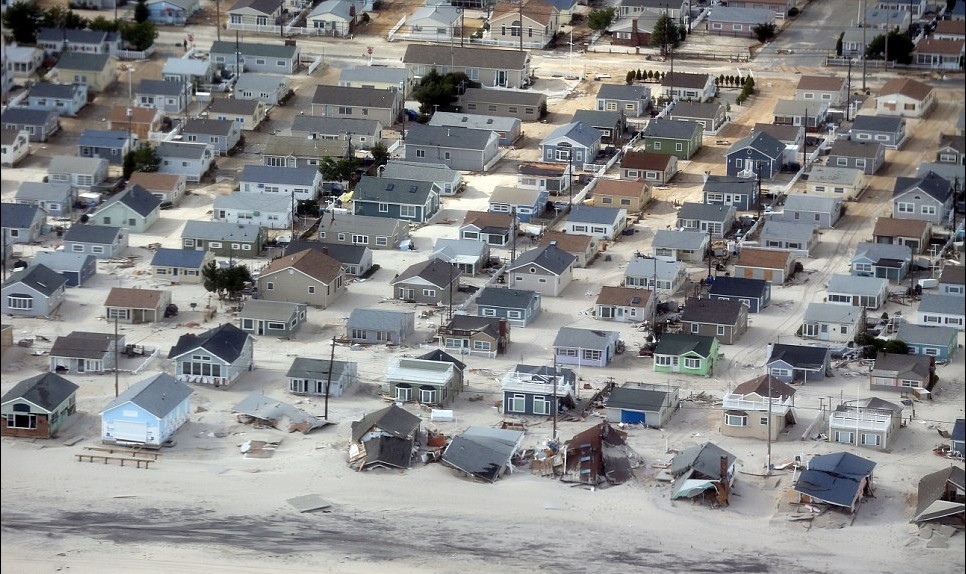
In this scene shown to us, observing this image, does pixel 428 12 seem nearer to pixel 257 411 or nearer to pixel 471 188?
pixel 471 188

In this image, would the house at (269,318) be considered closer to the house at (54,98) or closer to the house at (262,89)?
the house at (262,89)

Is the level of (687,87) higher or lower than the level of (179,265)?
higher

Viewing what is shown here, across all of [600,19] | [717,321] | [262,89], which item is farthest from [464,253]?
[600,19]

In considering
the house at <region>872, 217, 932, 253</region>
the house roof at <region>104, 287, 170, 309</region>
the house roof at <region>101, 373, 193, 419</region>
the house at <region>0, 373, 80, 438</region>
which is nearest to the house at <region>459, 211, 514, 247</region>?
the house roof at <region>104, 287, 170, 309</region>

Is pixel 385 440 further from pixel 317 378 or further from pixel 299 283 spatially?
pixel 299 283

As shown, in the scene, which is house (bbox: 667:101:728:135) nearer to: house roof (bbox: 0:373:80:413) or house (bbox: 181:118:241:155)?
house (bbox: 181:118:241:155)

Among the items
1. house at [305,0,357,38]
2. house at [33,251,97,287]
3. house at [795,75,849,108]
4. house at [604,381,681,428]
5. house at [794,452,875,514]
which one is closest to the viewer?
house at [794,452,875,514]
